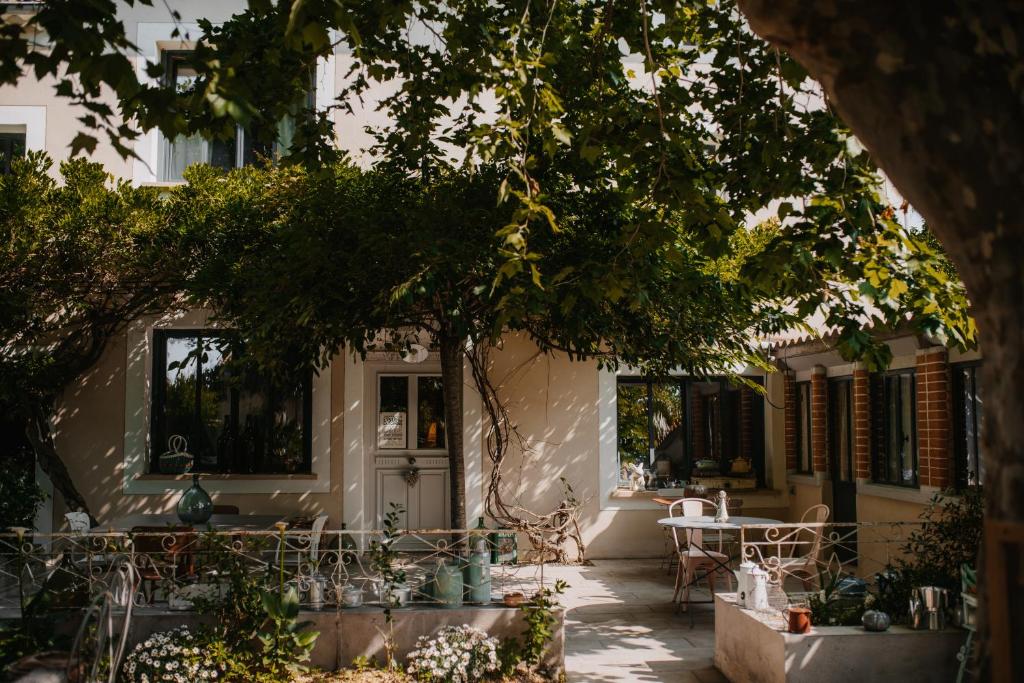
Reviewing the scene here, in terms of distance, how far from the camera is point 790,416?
11641 millimetres

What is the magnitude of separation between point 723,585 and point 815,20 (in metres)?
7.90

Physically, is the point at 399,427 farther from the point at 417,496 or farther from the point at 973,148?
the point at 973,148

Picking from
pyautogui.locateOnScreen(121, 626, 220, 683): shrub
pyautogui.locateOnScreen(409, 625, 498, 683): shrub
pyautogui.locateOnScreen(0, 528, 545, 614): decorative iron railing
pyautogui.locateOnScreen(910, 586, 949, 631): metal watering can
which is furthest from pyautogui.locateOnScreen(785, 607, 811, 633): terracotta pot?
pyautogui.locateOnScreen(121, 626, 220, 683): shrub

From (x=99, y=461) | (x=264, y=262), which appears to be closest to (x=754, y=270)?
(x=264, y=262)

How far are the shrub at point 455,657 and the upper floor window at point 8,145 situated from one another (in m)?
8.09

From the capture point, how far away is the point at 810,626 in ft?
18.9

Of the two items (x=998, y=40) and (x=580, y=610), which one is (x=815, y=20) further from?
(x=580, y=610)

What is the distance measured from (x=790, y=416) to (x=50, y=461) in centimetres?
887

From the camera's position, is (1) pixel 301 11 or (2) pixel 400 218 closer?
(1) pixel 301 11

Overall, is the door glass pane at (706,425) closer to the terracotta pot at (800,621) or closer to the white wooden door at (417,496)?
the white wooden door at (417,496)

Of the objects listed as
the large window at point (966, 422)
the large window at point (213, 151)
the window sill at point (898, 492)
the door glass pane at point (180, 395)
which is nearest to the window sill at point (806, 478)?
the window sill at point (898, 492)

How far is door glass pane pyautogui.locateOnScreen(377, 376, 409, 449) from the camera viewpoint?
434 inches

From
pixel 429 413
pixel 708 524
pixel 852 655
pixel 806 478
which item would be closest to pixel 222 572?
pixel 852 655

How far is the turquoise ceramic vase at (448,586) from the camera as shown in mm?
6281
